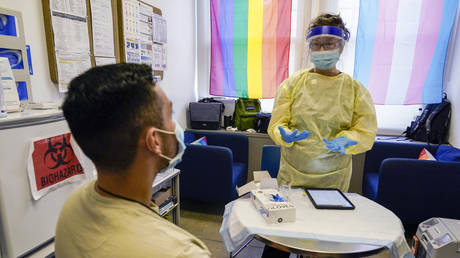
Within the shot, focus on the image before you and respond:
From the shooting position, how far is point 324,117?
1506 mm

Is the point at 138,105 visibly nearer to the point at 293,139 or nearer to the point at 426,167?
the point at 293,139

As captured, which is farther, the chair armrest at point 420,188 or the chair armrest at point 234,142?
the chair armrest at point 234,142

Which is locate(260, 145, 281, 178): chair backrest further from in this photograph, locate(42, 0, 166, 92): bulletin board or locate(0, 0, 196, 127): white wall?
locate(42, 0, 166, 92): bulletin board

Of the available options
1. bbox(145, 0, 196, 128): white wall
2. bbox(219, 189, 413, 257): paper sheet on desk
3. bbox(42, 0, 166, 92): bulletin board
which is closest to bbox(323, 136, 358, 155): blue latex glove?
bbox(219, 189, 413, 257): paper sheet on desk

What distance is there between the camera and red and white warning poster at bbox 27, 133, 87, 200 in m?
0.89

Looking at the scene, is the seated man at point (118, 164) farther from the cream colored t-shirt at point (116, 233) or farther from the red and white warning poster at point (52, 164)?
the red and white warning poster at point (52, 164)

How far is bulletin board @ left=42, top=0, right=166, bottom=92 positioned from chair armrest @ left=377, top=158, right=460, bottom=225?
232 cm

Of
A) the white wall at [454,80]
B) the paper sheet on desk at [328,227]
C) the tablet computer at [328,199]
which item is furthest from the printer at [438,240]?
the white wall at [454,80]

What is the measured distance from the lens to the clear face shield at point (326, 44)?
4.89 ft

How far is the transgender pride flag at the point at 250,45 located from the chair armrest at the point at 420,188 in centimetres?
160

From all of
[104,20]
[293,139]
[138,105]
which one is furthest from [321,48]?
[104,20]

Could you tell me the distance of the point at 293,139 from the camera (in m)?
1.48

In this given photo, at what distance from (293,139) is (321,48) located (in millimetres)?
583

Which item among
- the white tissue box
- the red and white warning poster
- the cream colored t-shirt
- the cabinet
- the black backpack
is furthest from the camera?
the black backpack
